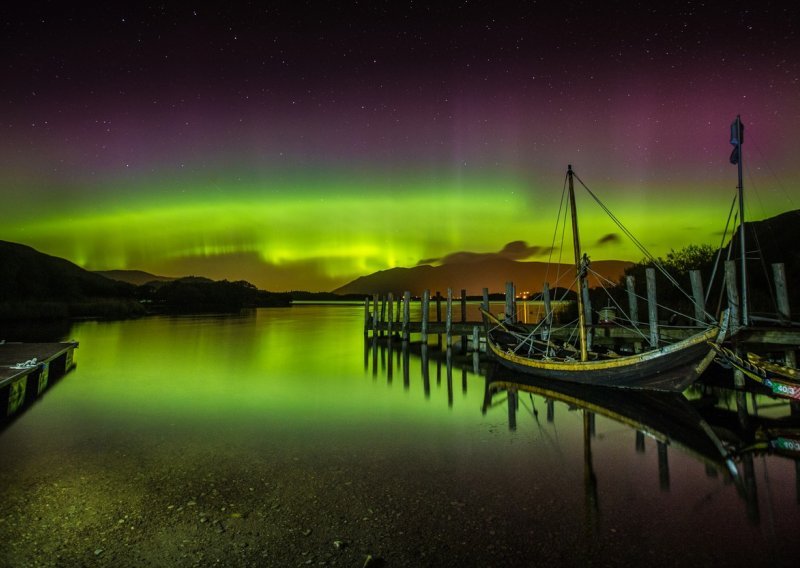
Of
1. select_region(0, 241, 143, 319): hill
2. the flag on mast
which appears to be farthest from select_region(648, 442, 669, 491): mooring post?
Answer: select_region(0, 241, 143, 319): hill

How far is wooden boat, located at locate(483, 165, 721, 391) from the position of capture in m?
12.9

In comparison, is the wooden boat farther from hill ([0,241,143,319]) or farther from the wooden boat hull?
hill ([0,241,143,319])

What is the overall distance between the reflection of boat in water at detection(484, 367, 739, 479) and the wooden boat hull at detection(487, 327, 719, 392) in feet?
1.12

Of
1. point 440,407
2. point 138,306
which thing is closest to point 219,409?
point 440,407

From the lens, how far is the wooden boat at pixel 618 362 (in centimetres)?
1289

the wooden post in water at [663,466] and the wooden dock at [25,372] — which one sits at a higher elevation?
the wooden dock at [25,372]

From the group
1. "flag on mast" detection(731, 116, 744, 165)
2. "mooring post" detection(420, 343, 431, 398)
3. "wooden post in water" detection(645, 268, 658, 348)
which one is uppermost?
"flag on mast" detection(731, 116, 744, 165)

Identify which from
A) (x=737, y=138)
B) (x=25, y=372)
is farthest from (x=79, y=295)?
(x=737, y=138)

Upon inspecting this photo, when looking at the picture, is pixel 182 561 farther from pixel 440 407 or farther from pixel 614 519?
pixel 440 407

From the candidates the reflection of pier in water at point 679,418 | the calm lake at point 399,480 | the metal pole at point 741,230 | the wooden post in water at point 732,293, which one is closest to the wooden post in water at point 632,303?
the metal pole at point 741,230

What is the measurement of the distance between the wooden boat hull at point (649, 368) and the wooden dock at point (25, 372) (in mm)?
16011

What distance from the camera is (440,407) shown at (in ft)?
45.1

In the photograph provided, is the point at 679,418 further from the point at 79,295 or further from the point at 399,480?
the point at 79,295

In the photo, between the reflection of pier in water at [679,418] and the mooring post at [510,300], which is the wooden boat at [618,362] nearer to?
the reflection of pier in water at [679,418]
